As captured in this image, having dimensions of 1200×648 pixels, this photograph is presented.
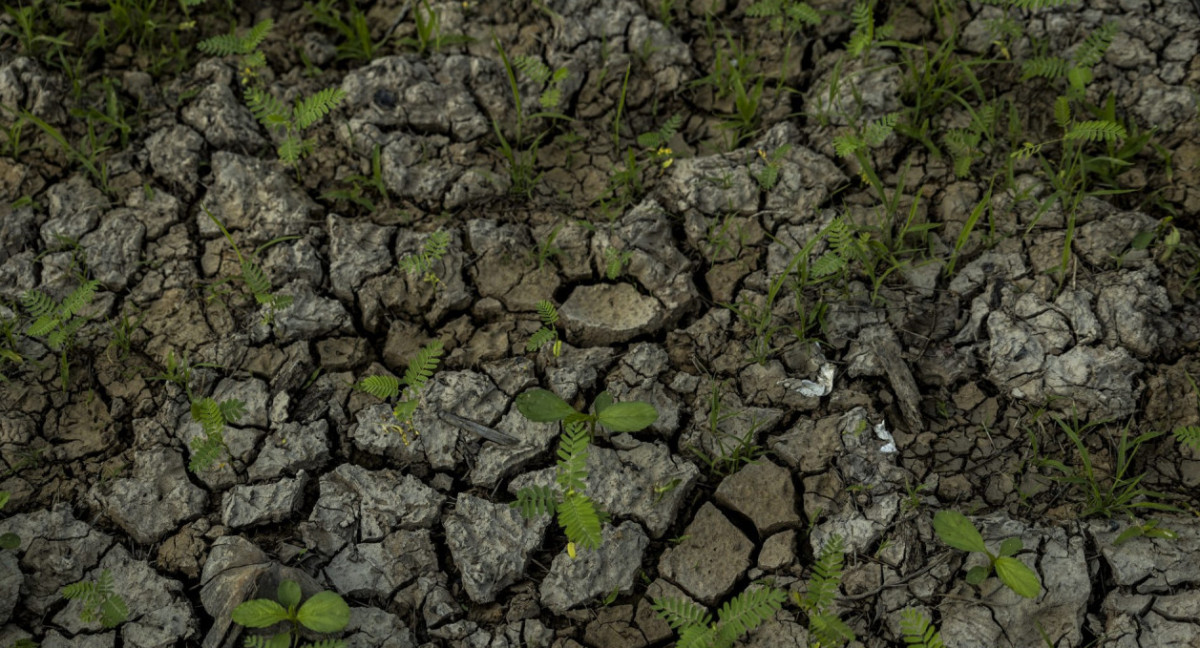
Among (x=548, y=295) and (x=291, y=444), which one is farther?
(x=548, y=295)

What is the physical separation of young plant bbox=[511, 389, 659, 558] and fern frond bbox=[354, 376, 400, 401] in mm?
429

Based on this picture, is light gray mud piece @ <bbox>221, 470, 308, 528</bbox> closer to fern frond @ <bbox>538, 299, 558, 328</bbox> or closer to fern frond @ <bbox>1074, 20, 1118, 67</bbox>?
fern frond @ <bbox>538, 299, 558, 328</bbox>

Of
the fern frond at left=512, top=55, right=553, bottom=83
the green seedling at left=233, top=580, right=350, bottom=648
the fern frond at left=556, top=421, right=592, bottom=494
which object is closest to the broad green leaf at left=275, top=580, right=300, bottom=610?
the green seedling at left=233, top=580, right=350, bottom=648

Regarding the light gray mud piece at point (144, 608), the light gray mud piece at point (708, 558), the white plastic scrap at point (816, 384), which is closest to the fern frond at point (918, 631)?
the light gray mud piece at point (708, 558)

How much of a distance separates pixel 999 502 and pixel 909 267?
87 centimetres

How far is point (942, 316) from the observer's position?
2938 millimetres

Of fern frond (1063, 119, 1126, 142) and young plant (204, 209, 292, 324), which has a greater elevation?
fern frond (1063, 119, 1126, 142)

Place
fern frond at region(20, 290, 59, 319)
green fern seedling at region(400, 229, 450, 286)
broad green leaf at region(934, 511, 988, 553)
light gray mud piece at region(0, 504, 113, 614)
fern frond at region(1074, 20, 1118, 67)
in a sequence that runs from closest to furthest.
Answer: broad green leaf at region(934, 511, 988, 553), light gray mud piece at region(0, 504, 113, 614), fern frond at region(20, 290, 59, 319), green fern seedling at region(400, 229, 450, 286), fern frond at region(1074, 20, 1118, 67)

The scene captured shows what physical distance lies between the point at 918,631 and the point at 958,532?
12.1 inches

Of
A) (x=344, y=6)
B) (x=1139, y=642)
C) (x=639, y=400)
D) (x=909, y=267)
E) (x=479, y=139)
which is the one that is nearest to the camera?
(x=1139, y=642)

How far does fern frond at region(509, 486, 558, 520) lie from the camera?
2508 millimetres

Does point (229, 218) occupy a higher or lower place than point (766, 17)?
lower

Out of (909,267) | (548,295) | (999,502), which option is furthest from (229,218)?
(999,502)

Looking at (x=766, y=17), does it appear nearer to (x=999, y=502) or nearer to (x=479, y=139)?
(x=479, y=139)
